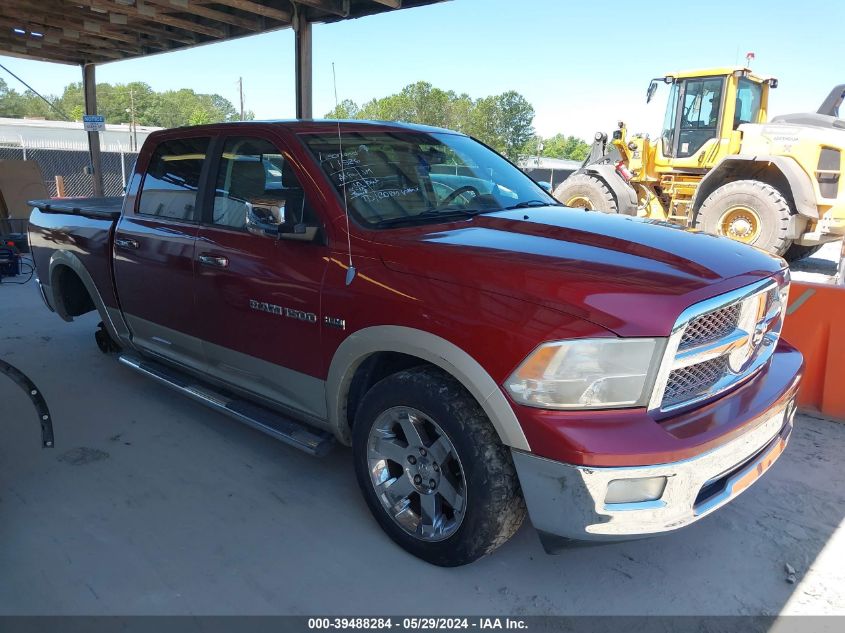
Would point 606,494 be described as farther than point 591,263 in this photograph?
No

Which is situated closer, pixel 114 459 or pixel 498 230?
pixel 498 230

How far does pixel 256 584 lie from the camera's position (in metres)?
2.59

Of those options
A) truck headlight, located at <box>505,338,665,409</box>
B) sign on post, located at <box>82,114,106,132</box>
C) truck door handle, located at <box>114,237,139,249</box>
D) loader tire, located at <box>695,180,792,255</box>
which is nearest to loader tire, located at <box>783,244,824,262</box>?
loader tire, located at <box>695,180,792,255</box>

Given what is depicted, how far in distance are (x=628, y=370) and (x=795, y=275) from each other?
9.15 m

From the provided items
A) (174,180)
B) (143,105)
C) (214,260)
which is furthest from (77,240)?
(143,105)

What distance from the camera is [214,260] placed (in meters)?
3.43

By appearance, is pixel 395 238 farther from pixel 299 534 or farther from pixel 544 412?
pixel 299 534

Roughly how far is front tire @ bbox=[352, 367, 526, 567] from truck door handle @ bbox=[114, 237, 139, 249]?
2252 mm

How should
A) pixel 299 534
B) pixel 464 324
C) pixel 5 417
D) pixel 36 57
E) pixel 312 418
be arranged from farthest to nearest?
1. pixel 36 57
2. pixel 5 417
3. pixel 312 418
4. pixel 299 534
5. pixel 464 324

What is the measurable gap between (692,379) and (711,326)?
0.70 ft

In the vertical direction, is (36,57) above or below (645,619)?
above

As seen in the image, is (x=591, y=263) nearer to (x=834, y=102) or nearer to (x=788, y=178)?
(x=788, y=178)

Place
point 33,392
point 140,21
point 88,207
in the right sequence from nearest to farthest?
point 33,392 < point 88,207 < point 140,21

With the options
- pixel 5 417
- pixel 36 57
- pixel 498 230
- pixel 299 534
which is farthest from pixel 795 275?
pixel 36 57
